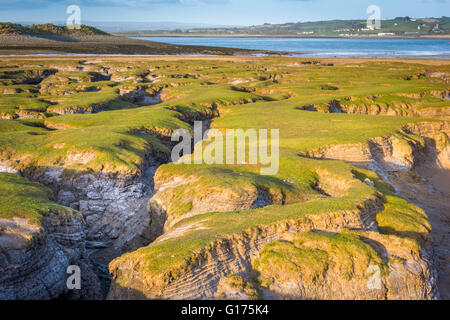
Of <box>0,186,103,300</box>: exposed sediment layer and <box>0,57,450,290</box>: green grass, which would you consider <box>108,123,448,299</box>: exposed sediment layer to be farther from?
<box>0,186,103,300</box>: exposed sediment layer

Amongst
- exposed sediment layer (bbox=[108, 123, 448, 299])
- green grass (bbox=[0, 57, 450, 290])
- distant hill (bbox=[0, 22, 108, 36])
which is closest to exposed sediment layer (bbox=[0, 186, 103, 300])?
exposed sediment layer (bbox=[108, 123, 448, 299])

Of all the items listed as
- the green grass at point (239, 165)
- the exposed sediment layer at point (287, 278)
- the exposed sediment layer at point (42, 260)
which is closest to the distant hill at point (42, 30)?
the green grass at point (239, 165)

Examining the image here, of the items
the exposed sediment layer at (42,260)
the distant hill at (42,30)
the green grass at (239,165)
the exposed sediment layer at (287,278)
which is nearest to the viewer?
the exposed sediment layer at (287,278)

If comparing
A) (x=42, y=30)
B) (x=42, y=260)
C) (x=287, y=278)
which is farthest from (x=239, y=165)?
(x=42, y=30)

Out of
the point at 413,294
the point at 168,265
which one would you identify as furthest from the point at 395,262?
the point at 168,265

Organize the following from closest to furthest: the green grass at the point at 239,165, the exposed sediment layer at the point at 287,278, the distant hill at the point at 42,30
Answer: the exposed sediment layer at the point at 287,278 < the green grass at the point at 239,165 < the distant hill at the point at 42,30

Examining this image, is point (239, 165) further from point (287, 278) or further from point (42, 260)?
point (42, 260)

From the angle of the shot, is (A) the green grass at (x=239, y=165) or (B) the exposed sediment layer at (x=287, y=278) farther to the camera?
(A) the green grass at (x=239, y=165)

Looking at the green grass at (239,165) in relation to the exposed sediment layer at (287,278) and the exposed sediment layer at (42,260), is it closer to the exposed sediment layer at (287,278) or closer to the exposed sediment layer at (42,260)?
the exposed sediment layer at (287,278)
